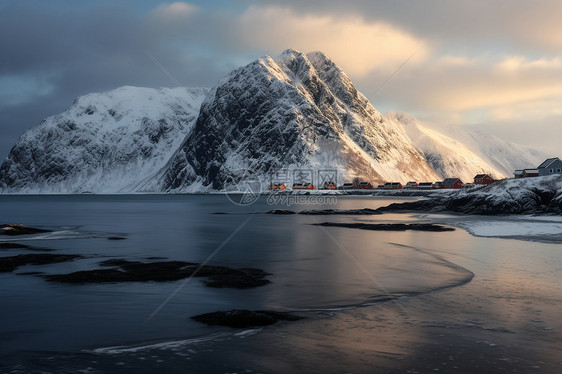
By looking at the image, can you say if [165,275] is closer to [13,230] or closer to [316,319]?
[316,319]

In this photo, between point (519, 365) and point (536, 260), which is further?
point (536, 260)

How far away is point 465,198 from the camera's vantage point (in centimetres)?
7888

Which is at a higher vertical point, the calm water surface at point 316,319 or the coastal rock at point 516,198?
the coastal rock at point 516,198

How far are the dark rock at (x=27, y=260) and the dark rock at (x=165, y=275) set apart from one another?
335 centimetres

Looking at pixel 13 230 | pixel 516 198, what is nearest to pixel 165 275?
pixel 13 230

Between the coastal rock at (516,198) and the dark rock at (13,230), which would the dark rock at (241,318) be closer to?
the dark rock at (13,230)

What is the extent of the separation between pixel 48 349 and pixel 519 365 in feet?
35.8

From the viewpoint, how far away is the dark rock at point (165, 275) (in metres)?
20.9

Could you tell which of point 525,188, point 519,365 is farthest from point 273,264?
point 525,188

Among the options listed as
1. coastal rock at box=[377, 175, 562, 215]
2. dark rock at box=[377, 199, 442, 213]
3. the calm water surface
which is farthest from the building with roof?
the calm water surface

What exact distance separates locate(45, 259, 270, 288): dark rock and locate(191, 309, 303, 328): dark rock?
532cm

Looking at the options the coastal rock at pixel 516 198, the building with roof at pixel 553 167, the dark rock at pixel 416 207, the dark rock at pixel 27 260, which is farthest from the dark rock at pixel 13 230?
the building with roof at pixel 553 167

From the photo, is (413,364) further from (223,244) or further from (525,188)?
(525,188)

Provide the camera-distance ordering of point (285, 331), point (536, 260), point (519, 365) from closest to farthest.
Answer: point (519, 365) < point (285, 331) < point (536, 260)
